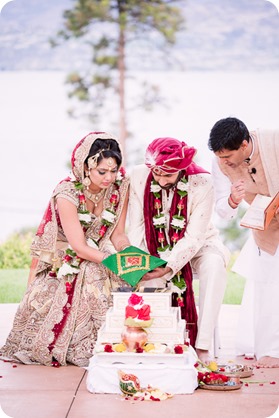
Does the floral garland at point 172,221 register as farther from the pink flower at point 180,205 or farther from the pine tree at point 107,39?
the pine tree at point 107,39

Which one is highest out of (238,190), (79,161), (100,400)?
(79,161)

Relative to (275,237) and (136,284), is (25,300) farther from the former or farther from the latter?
(275,237)

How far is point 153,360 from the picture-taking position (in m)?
4.18

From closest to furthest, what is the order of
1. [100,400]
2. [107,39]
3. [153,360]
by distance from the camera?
[100,400], [153,360], [107,39]

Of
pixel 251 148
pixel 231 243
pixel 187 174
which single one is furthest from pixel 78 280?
pixel 231 243

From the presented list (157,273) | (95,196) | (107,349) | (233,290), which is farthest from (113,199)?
(233,290)

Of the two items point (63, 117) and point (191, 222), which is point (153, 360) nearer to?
point (191, 222)

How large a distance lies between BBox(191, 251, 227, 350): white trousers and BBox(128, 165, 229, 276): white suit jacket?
12 cm

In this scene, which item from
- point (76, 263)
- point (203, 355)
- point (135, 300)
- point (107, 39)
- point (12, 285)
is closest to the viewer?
point (135, 300)

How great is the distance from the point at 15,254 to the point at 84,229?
259 inches

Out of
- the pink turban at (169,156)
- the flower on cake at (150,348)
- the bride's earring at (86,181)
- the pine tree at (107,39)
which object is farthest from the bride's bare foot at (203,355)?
the pine tree at (107,39)

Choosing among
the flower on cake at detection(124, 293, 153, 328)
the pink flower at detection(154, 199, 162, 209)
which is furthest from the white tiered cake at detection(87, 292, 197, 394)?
the pink flower at detection(154, 199, 162, 209)

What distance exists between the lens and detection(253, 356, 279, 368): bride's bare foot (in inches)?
191

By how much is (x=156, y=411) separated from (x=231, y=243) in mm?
8804
